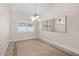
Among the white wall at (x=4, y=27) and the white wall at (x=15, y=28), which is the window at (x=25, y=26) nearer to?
the white wall at (x=15, y=28)

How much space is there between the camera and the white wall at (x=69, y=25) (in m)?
1.64

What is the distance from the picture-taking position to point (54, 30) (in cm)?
174

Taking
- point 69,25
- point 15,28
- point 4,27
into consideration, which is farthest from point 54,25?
point 4,27

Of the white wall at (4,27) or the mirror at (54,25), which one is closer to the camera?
the white wall at (4,27)

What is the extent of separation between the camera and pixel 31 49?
1.65 meters

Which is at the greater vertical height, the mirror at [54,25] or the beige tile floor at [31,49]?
the mirror at [54,25]

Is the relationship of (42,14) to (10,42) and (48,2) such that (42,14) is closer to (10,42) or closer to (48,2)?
(48,2)

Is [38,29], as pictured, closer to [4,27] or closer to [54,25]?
[54,25]

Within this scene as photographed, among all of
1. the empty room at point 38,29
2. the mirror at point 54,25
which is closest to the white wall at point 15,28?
the empty room at point 38,29

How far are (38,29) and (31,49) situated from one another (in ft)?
1.19

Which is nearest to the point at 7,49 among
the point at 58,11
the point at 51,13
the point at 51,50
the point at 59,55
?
the point at 51,50

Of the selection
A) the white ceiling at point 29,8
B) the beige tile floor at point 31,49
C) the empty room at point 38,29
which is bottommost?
the beige tile floor at point 31,49

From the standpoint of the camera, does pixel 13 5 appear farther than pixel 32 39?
Result: No

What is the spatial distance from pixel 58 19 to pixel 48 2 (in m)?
0.35
